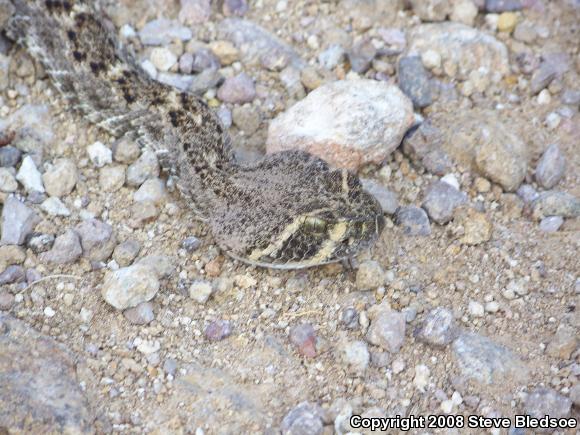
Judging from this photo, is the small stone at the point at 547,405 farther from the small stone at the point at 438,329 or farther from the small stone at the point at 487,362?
the small stone at the point at 438,329

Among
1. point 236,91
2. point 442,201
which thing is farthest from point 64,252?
point 442,201

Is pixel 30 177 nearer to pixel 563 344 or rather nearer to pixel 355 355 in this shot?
pixel 355 355

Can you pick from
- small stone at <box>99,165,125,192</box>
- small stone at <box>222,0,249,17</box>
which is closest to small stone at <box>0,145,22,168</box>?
small stone at <box>99,165,125,192</box>

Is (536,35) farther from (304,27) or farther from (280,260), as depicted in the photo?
(280,260)

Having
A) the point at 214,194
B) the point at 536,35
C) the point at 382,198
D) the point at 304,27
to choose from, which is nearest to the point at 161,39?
the point at 304,27

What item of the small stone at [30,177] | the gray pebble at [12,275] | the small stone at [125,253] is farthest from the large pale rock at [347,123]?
the gray pebble at [12,275]

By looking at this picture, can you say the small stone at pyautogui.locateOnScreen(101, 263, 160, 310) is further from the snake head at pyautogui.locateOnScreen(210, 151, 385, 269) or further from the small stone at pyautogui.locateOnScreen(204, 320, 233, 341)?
the snake head at pyautogui.locateOnScreen(210, 151, 385, 269)

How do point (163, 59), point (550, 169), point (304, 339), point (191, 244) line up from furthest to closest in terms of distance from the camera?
point (163, 59)
point (550, 169)
point (191, 244)
point (304, 339)
